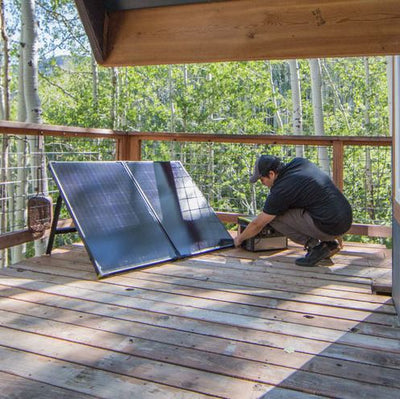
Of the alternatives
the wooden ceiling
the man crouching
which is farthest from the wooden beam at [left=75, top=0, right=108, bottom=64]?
the man crouching

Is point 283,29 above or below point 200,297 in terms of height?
above

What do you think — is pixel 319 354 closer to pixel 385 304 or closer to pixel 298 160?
pixel 385 304

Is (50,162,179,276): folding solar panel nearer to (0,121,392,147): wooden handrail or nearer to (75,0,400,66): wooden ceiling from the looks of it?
(0,121,392,147): wooden handrail

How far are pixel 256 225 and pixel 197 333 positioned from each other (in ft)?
5.22

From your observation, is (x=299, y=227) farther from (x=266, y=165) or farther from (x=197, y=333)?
(x=197, y=333)

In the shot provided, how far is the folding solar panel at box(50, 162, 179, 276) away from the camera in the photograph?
3.31 meters

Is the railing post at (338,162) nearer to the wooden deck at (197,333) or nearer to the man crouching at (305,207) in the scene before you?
the man crouching at (305,207)

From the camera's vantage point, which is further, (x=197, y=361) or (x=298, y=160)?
(x=298, y=160)

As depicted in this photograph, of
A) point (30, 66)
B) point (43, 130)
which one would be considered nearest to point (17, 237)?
point (43, 130)

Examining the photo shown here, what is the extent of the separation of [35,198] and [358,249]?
2.85 meters

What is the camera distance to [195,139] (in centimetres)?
469

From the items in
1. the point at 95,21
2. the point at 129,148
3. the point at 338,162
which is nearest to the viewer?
the point at 95,21

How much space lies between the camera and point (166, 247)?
3.69 m

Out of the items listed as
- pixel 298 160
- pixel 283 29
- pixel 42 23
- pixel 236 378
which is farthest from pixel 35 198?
pixel 42 23
